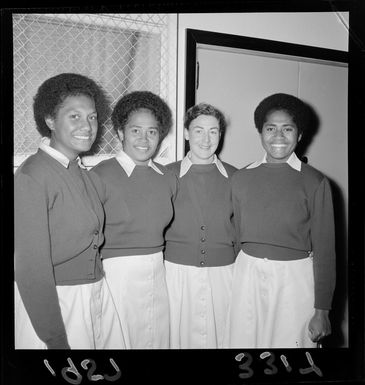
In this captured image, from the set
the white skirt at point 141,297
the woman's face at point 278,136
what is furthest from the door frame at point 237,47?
the white skirt at point 141,297

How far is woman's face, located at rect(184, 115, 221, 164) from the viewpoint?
1226mm

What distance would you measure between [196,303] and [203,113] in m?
0.61

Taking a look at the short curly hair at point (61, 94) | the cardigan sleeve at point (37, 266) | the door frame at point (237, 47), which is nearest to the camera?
the cardigan sleeve at point (37, 266)

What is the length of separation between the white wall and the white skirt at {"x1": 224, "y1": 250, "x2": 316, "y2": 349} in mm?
463

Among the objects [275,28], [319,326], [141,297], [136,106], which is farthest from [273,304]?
[275,28]

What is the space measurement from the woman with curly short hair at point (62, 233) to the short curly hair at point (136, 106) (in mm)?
50

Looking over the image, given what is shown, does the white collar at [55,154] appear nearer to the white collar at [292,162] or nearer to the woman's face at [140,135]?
the woman's face at [140,135]

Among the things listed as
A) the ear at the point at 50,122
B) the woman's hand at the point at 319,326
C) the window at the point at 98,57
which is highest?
the window at the point at 98,57

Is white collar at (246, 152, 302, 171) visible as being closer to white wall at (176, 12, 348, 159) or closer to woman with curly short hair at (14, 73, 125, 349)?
white wall at (176, 12, 348, 159)

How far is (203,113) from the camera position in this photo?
123 cm

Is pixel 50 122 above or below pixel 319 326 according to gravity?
above
